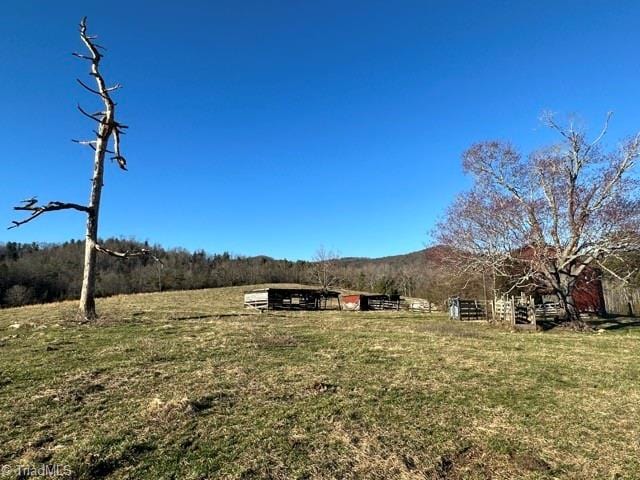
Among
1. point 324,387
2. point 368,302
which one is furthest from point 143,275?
point 324,387

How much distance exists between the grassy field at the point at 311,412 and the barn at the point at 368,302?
916 inches

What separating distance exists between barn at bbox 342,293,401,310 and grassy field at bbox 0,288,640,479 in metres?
23.3

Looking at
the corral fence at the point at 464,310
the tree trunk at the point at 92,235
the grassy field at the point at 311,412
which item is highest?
the tree trunk at the point at 92,235

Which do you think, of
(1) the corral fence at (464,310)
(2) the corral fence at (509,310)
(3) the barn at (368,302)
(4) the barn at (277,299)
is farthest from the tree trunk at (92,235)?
(3) the barn at (368,302)

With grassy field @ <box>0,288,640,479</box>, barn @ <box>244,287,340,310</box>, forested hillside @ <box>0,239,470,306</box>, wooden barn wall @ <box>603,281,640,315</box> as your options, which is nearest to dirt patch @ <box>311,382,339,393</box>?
grassy field @ <box>0,288,640,479</box>

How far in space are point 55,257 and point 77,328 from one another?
82.6 metres

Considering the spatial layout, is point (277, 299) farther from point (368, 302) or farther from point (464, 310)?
point (464, 310)

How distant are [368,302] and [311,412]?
30163mm

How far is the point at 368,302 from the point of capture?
35.1m

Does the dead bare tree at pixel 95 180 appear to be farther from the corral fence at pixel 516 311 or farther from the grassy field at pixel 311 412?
the corral fence at pixel 516 311

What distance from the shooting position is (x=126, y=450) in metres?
4.13

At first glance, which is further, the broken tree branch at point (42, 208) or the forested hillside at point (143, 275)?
the forested hillside at point (143, 275)

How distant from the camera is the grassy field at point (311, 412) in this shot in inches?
159

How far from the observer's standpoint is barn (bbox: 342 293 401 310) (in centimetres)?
3354
